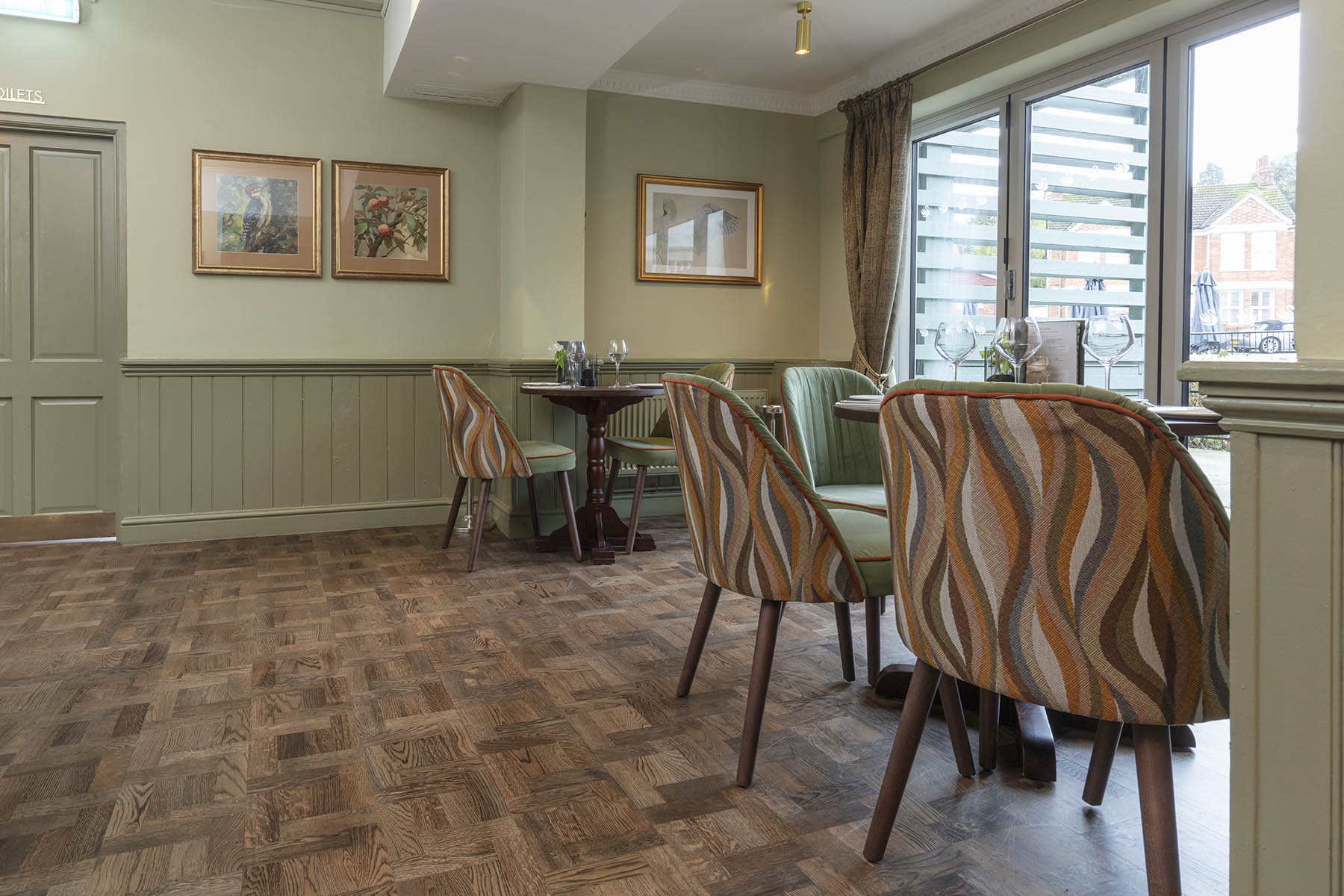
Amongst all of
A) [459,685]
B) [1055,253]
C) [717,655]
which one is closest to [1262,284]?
[1055,253]

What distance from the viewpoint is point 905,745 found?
5.21ft

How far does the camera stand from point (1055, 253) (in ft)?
14.0

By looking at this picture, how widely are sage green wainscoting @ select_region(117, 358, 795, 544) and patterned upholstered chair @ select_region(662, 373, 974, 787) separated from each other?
2.85m

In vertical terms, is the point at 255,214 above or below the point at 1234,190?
above

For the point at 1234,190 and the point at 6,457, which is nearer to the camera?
the point at 1234,190

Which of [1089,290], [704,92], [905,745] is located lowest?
[905,745]

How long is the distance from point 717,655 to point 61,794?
5.55 feet

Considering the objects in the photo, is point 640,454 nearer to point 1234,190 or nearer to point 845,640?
point 845,640

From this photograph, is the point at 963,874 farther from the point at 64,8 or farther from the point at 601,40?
the point at 64,8

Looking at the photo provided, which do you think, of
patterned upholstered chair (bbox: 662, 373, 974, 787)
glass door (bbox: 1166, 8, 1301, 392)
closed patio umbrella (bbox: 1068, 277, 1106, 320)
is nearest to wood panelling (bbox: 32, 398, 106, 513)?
patterned upholstered chair (bbox: 662, 373, 974, 787)

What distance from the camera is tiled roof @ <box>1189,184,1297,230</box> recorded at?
10.9ft

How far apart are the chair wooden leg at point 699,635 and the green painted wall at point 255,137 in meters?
3.14

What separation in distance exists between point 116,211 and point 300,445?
1421mm

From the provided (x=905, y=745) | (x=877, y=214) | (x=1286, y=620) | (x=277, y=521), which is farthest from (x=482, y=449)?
(x=1286, y=620)
